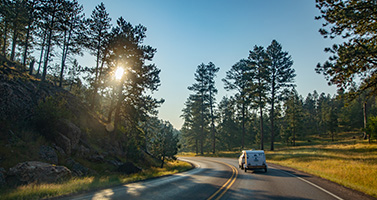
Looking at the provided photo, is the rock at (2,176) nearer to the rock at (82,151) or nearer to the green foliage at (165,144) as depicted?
the rock at (82,151)

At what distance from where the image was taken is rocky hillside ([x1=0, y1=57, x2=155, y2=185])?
1187 cm

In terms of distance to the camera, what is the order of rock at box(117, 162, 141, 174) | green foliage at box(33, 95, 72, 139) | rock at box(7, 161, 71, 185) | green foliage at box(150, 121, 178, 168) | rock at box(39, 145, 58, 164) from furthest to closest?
green foliage at box(150, 121, 178, 168) → rock at box(117, 162, 141, 174) → green foliage at box(33, 95, 72, 139) → rock at box(39, 145, 58, 164) → rock at box(7, 161, 71, 185)

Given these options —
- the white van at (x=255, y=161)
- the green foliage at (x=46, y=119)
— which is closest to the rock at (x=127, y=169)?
the green foliage at (x=46, y=119)

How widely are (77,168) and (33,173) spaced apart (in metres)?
4.63

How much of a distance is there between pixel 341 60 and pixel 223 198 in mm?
11734

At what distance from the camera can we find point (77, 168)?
1588 cm

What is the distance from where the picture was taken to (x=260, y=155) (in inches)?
717

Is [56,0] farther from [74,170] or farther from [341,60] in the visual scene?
[341,60]

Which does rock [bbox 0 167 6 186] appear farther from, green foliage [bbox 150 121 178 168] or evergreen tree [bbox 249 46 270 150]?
evergreen tree [bbox 249 46 270 150]

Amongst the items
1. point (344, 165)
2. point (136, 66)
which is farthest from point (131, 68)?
point (344, 165)

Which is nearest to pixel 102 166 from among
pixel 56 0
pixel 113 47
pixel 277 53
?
pixel 113 47

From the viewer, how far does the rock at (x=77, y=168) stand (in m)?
15.4

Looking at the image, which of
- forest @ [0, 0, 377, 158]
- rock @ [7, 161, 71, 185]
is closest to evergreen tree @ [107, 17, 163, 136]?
forest @ [0, 0, 377, 158]

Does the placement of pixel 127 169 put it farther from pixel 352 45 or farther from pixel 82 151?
pixel 352 45
